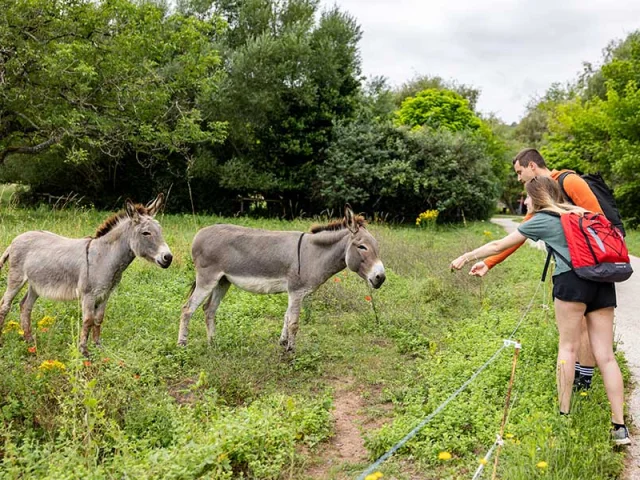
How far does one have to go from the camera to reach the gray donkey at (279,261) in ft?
19.9

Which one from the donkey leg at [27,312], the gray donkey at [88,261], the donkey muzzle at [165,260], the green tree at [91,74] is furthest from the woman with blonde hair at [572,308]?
the green tree at [91,74]

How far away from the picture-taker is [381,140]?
2291 cm

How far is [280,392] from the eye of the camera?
5.09 metres

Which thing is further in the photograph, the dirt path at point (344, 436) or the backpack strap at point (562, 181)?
the backpack strap at point (562, 181)

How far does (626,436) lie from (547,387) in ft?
2.80

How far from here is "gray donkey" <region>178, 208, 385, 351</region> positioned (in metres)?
6.06

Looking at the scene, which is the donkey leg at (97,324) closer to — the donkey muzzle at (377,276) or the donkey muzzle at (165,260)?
the donkey muzzle at (165,260)

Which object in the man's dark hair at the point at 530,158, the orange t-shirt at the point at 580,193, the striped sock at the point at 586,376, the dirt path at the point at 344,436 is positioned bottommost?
the dirt path at the point at 344,436

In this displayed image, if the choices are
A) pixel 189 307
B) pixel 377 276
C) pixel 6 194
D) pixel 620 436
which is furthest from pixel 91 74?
pixel 6 194

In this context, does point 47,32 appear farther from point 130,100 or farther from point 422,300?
point 422,300

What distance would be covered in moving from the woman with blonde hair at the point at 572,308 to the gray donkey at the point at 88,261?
3634 millimetres

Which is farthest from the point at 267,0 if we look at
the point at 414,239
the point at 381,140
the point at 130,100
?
the point at 414,239

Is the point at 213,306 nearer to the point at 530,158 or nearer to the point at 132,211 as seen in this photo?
the point at 132,211

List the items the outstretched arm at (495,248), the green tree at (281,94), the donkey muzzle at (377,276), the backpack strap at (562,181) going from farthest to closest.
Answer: the green tree at (281,94) → the donkey muzzle at (377,276) → the backpack strap at (562,181) → the outstretched arm at (495,248)
